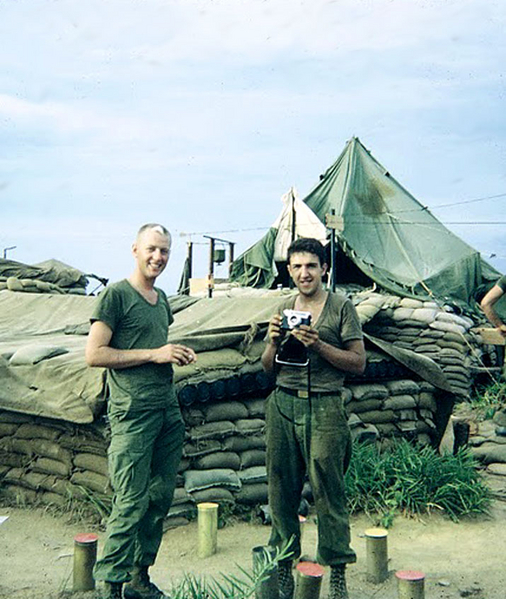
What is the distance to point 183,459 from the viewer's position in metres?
5.44

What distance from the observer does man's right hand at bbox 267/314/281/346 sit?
363cm

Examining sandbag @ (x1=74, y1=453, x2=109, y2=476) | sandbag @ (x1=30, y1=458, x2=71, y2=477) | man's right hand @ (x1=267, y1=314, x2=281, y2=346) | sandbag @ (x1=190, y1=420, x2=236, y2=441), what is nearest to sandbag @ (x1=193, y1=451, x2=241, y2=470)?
sandbag @ (x1=190, y1=420, x2=236, y2=441)

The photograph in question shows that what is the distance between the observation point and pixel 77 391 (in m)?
5.35

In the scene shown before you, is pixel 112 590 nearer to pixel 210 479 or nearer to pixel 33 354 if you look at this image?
pixel 210 479

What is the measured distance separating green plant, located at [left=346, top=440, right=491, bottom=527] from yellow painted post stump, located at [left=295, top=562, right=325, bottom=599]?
1.87 metres

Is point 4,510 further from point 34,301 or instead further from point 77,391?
point 34,301

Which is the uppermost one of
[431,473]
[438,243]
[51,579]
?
[438,243]

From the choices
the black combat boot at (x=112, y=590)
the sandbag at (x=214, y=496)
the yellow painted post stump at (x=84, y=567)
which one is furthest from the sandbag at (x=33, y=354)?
the black combat boot at (x=112, y=590)

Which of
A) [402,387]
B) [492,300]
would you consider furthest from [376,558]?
[492,300]

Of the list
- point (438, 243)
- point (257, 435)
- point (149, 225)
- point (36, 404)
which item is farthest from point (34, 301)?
point (438, 243)

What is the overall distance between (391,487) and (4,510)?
301cm

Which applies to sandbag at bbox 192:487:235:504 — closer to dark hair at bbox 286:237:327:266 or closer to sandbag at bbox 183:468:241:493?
sandbag at bbox 183:468:241:493

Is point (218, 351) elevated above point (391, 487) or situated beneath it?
elevated above

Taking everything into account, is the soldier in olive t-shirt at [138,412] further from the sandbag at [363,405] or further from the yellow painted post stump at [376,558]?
the sandbag at [363,405]
